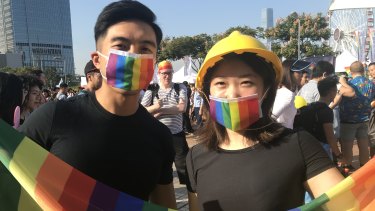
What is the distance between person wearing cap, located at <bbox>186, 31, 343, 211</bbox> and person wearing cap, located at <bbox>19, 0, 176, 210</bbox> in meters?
0.22

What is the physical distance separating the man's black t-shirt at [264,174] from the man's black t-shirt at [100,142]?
0.30m

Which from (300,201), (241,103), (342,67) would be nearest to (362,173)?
(300,201)

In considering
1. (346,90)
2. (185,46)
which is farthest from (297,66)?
(185,46)

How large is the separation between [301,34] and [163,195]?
1303 inches

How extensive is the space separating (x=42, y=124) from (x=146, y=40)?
0.63 meters

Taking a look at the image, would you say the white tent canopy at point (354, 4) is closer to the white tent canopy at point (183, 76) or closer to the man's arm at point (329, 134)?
the white tent canopy at point (183, 76)

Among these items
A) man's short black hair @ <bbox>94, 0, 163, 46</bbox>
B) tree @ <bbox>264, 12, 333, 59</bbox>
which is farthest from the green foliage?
man's short black hair @ <bbox>94, 0, 163, 46</bbox>

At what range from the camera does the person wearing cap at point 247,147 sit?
1.62m

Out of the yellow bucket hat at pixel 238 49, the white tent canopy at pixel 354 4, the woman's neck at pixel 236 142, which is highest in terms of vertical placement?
the white tent canopy at pixel 354 4

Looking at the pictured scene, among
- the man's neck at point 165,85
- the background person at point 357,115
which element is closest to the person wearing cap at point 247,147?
A: the man's neck at point 165,85

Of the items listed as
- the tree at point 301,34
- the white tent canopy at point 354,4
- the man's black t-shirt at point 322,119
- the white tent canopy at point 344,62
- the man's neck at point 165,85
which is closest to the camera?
the man's black t-shirt at point 322,119

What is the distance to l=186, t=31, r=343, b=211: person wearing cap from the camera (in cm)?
162

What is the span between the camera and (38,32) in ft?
309

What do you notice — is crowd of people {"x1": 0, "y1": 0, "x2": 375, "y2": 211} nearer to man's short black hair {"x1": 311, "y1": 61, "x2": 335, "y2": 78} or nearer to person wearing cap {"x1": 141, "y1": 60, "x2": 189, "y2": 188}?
person wearing cap {"x1": 141, "y1": 60, "x2": 189, "y2": 188}
